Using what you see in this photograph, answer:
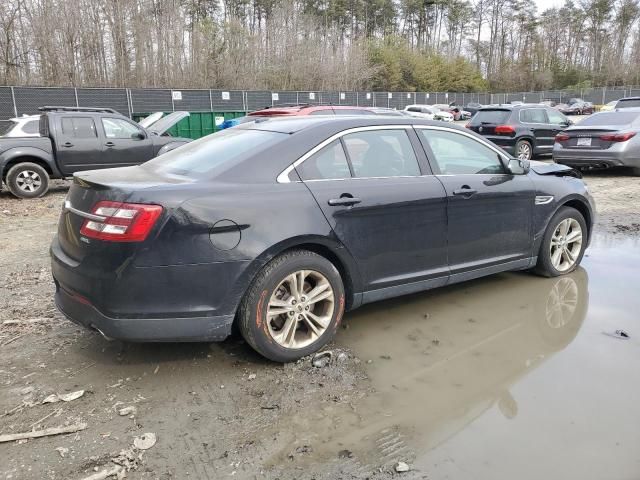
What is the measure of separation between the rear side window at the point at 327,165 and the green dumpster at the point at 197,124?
47.4 ft

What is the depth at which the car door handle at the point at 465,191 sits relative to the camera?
4207mm

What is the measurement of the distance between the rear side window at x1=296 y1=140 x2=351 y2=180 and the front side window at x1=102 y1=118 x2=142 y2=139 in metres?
8.42

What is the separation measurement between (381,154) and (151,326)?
204cm

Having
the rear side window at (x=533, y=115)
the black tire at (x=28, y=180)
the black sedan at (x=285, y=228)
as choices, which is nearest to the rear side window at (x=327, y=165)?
the black sedan at (x=285, y=228)

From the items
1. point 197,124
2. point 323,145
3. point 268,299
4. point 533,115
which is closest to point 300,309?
point 268,299

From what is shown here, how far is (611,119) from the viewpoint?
1184cm

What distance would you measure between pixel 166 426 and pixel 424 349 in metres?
1.80

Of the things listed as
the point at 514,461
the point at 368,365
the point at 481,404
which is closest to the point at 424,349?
the point at 368,365

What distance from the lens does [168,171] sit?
366 cm

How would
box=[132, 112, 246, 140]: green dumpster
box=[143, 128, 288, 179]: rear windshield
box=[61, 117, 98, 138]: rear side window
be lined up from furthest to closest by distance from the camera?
1. box=[132, 112, 246, 140]: green dumpster
2. box=[61, 117, 98, 138]: rear side window
3. box=[143, 128, 288, 179]: rear windshield

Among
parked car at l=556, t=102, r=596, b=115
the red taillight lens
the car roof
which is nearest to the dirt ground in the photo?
the car roof

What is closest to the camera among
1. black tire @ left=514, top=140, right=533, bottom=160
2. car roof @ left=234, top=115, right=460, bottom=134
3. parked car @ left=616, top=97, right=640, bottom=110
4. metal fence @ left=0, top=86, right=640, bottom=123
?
car roof @ left=234, top=115, right=460, bottom=134

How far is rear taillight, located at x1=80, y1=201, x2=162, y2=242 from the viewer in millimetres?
2975

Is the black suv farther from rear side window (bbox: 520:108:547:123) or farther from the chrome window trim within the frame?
the chrome window trim
